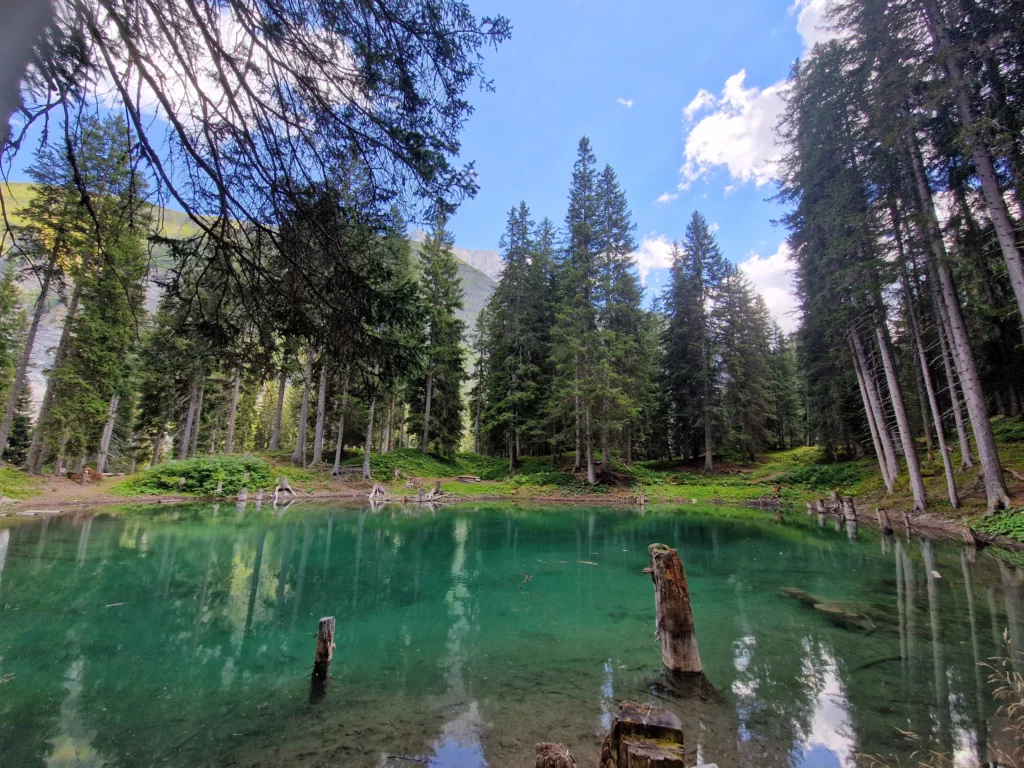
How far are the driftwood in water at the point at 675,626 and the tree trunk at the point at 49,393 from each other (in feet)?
88.5

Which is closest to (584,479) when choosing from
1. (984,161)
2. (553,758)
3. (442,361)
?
(442,361)

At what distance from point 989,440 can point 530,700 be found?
603 inches

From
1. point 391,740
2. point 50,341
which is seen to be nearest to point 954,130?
point 391,740

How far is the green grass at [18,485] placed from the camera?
54.8 feet

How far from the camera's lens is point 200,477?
23172mm

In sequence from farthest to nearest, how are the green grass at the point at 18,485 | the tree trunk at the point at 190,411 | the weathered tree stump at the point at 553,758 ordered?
the tree trunk at the point at 190,411, the green grass at the point at 18,485, the weathered tree stump at the point at 553,758

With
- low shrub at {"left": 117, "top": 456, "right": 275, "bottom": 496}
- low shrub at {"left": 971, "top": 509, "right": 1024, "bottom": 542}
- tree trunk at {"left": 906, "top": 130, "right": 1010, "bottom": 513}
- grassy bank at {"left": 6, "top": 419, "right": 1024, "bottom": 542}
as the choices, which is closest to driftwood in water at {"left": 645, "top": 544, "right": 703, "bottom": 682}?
Result: low shrub at {"left": 971, "top": 509, "right": 1024, "bottom": 542}

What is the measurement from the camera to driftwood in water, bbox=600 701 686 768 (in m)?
2.38

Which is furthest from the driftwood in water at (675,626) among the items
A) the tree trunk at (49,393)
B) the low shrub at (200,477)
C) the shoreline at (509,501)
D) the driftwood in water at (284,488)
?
the tree trunk at (49,393)

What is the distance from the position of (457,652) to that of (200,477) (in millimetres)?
23451

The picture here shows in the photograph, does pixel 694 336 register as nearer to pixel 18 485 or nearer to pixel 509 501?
pixel 509 501

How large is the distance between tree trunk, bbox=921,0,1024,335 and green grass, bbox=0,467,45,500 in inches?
1239

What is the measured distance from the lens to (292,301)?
175 inches

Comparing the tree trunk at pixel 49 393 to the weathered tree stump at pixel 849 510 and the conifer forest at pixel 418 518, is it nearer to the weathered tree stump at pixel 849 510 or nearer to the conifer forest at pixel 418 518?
the conifer forest at pixel 418 518
